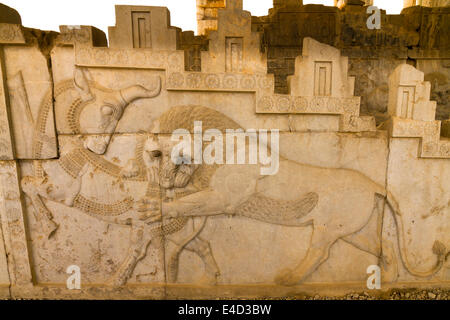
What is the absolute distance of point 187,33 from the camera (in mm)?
6789

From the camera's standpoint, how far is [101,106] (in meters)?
2.71

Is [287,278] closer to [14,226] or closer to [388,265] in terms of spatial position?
[388,265]

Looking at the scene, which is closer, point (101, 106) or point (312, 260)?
point (101, 106)

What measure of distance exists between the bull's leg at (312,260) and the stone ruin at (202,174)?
0.02 m

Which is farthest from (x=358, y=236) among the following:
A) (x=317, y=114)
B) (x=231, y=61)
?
(x=231, y=61)

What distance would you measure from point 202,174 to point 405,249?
99.8 inches

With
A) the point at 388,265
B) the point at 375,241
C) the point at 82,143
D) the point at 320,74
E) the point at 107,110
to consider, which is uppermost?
the point at 320,74

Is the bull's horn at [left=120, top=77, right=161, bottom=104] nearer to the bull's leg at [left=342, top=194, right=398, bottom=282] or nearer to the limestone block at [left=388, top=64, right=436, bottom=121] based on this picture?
the limestone block at [left=388, top=64, right=436, bottom=121]

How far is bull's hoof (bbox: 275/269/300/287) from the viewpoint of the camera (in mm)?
3048

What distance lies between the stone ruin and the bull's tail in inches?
0.6

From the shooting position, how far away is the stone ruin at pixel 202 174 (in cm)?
265

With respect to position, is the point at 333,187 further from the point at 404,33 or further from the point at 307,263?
the point at 404,33

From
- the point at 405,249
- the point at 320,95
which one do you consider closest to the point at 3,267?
the point at 320,95

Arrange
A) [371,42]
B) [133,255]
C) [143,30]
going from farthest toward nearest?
[371,42] → [133,255] → [143,30]
